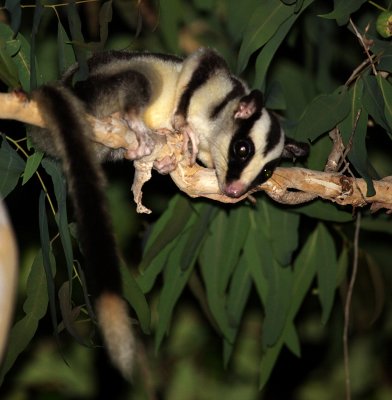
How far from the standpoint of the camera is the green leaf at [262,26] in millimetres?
3529

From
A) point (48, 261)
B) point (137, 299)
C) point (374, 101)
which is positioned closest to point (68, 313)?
point (48, 261)

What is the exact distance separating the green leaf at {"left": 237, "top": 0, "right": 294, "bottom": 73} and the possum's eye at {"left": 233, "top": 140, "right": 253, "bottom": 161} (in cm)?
32

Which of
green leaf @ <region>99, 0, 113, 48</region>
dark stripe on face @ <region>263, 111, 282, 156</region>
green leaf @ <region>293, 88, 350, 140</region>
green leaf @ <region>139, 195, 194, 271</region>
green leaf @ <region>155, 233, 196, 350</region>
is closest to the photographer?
green leaf @ <region>99, 0, 113, 48</region>

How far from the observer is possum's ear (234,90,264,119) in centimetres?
336

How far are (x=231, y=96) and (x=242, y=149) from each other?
21 centimetres

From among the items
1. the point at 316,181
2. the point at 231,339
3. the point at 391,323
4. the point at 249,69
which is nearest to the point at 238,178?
the point at 316,181

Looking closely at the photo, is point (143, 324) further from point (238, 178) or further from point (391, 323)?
point (391, 323)

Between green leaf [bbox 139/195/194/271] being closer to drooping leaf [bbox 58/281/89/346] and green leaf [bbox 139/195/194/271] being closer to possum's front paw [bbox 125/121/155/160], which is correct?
drooping leaf [bbox 58/281/89/346]

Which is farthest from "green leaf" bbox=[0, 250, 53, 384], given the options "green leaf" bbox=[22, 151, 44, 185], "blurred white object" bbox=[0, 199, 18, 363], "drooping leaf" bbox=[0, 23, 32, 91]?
"blurred white object" bbox=[0, 199, 18, 363]

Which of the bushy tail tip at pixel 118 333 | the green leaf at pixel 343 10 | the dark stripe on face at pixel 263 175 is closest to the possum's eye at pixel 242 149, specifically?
the dark stripe on face at pixel 263 175

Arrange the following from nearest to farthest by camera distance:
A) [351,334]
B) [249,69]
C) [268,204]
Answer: [268,204] → [249,69] → [351,334]

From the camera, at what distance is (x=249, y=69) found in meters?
4.99

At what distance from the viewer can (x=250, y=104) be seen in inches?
133

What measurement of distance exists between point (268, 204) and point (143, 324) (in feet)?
2.88
